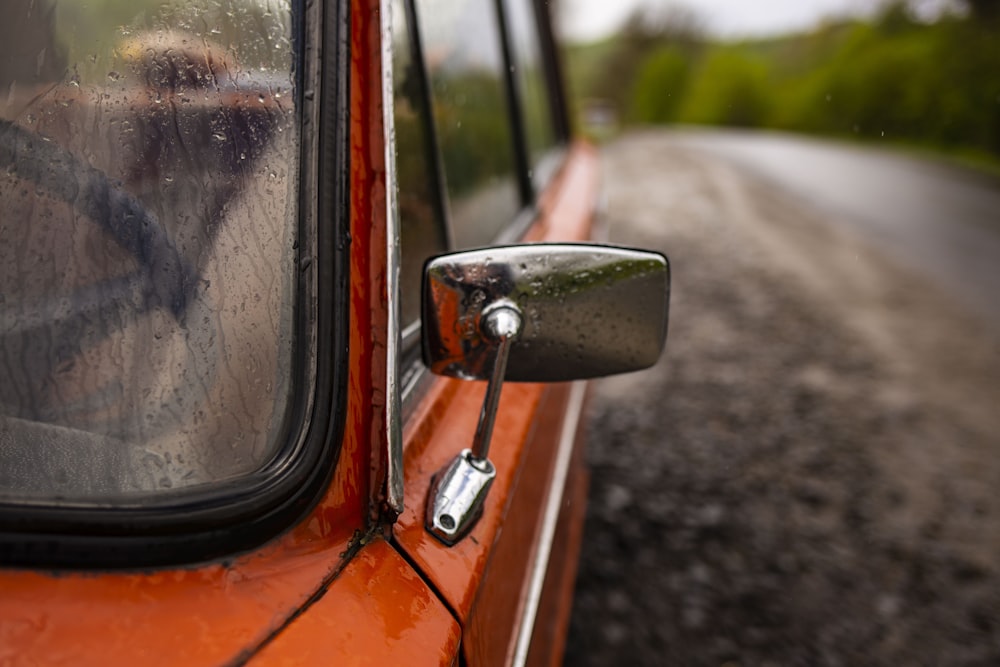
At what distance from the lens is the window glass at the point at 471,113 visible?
1.62 meters

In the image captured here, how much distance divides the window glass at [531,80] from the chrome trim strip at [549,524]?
124 centimetres

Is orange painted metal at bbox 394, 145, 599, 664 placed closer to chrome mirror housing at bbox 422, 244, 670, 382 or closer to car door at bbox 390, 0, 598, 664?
car door at bbox 390, 0, 598, 664

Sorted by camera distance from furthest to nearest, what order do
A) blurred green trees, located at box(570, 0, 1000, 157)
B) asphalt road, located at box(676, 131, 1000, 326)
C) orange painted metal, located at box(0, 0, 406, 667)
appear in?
blurred green trees, located at box(570, 0, 1000, 157) < asphalt road, located at box(676, 131, 1000, 326) < orange painted metal, located at box(0, 0, 406, 667)

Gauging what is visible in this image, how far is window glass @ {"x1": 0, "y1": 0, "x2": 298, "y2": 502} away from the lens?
89cm

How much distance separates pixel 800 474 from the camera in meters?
3.67

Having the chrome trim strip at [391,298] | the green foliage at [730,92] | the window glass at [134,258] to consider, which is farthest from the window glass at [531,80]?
the green foliage at [730,92]

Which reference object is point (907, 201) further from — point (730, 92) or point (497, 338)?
point (730, 92)

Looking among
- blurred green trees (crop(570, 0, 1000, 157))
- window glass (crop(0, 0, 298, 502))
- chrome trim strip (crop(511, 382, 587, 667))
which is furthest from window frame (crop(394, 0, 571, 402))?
blurred green trees (crop(570, 0, 1000, 157))

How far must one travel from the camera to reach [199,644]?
777 millimetres

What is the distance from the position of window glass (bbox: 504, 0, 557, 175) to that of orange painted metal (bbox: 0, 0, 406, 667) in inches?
83.3

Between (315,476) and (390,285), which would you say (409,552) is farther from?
(390,285)

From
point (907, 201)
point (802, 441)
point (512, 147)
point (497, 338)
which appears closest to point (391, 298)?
point (497, 338)

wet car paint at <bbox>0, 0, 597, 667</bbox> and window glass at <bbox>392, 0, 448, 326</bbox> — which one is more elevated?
window glass at <bbox>392, 0, 448, 326</bbox>

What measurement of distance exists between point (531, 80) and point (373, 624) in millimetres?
3495
